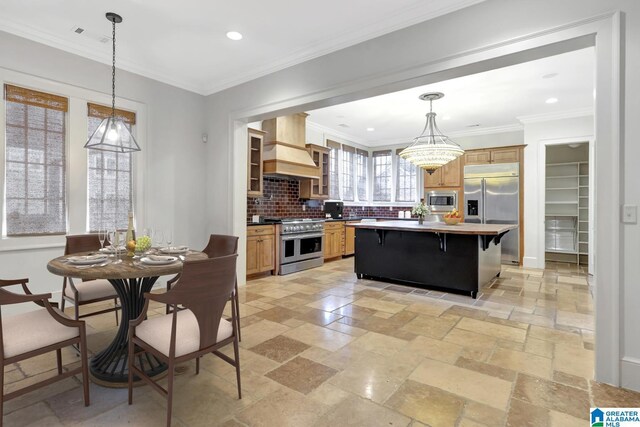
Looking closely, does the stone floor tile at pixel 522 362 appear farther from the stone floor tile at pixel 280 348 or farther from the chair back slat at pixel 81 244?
the chair back slat at pixel 81 244

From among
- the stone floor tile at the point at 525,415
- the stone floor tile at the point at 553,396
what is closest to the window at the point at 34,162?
the stone floor tile at the point at 525,415

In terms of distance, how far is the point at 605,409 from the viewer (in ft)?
6.33

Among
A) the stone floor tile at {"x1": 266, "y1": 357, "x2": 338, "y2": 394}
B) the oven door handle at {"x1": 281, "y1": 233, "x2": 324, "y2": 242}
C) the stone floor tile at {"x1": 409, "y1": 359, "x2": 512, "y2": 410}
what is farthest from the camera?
the oven door handle at {"x1": 281, "y1": 233, "x2": 324, "y2": 242}

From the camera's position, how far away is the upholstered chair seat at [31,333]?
1.76m

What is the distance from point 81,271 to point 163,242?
0.89 m

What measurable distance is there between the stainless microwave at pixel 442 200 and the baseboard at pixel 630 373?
5.54 metres

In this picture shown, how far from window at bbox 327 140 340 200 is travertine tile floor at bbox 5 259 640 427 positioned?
424 centimetres

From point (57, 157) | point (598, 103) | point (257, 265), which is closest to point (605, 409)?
point (598, 103)

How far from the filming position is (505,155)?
6840 millimetres

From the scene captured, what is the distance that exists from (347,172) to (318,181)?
1.56 meters

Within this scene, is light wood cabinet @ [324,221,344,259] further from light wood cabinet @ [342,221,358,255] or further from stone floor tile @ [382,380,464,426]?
stone floor tile @ [382,380,464,426]

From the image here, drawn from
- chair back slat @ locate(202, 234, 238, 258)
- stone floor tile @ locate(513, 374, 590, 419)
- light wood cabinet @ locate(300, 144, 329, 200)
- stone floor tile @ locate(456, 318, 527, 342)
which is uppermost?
light wood cabinet @ locate(300, 144, 329, 200)

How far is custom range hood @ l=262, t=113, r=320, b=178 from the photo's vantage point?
5.77 m

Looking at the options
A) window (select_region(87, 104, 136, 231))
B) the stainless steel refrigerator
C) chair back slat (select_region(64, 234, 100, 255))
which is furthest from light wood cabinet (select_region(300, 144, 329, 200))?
chair back slat (select_region(64, 234, 100, 255))
